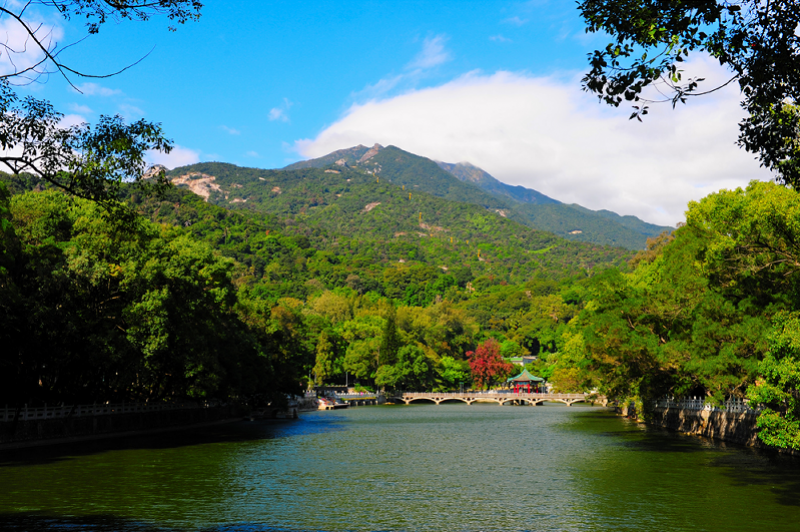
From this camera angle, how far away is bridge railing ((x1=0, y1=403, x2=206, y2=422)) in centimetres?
3656

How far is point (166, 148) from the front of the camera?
20.0 meters

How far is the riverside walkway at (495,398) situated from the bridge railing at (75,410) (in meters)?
75.0

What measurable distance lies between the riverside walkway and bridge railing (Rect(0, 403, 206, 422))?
75.0m

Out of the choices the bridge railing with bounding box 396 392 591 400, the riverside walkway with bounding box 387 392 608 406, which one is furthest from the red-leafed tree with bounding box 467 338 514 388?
the bridge railing with bounding box 396 392 591 400

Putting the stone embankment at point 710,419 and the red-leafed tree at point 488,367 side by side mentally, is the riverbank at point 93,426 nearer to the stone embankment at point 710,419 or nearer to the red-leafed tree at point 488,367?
the stone embankment at point 710,419

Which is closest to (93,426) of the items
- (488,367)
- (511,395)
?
(511,395)

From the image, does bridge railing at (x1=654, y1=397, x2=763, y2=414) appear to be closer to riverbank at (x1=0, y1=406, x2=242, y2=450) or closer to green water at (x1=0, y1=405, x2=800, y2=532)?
green water at (x1=0, y1=405, x2=800, y2=532)

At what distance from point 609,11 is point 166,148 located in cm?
1248

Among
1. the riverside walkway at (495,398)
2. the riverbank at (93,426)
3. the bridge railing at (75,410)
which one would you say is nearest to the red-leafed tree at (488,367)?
the riverside walkway at (495,398)

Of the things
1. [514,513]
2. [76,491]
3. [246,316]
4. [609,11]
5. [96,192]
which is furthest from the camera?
[246,316]

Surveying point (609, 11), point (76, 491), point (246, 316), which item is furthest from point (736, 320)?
point (246, 316)

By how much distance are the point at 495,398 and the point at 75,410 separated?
90070mm

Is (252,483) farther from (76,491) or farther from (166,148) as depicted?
(166,148)

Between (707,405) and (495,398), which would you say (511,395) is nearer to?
(495,398)
